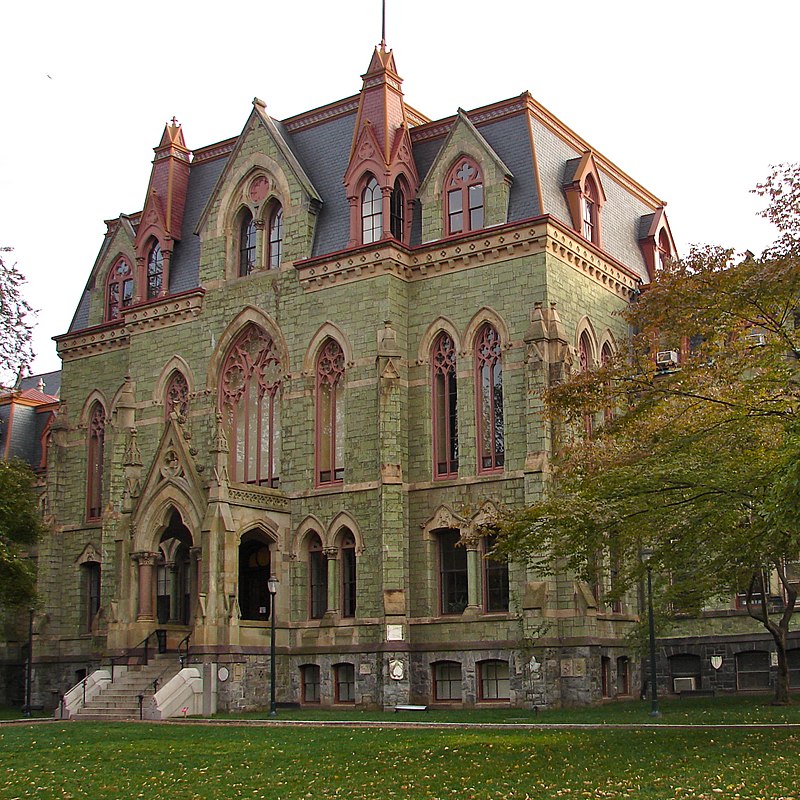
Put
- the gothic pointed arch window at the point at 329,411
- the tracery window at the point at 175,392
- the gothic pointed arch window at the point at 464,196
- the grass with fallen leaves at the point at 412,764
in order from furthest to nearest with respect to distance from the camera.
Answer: the tracery window at the point at 175,392, the gothic pointed arch window at the point at 329,411, the gothic pointed arch window at the point at 464,196, the grass with fallen leaves at the point at 412,764

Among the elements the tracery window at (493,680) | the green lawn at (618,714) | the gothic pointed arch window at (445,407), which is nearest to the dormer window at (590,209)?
the gothic pointed arch window at (445,407)

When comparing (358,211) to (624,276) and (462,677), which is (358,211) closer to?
(624,276)

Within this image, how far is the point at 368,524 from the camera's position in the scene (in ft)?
123

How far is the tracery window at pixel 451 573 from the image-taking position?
122ft

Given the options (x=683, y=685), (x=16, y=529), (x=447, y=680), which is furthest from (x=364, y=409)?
(x=683, y=685)

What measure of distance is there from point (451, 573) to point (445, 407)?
200 inches

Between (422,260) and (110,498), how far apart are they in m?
14.3

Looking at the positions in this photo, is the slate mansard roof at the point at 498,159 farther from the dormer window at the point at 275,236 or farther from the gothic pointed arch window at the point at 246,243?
the gothic pointed arch window at the point at 246,243

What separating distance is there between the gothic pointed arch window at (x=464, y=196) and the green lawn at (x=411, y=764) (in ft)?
57.0

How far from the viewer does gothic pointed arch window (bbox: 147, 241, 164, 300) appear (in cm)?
4569

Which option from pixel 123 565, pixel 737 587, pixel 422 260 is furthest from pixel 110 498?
pixel 737 587

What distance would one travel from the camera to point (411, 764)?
20578 mm

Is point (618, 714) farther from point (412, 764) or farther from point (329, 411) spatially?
point (329, 411)

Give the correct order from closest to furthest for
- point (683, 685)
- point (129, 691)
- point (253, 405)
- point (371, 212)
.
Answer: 1. point (129, 691)
2. point (683, 685)
3. point (371, 212)
4. point (253, 405)
